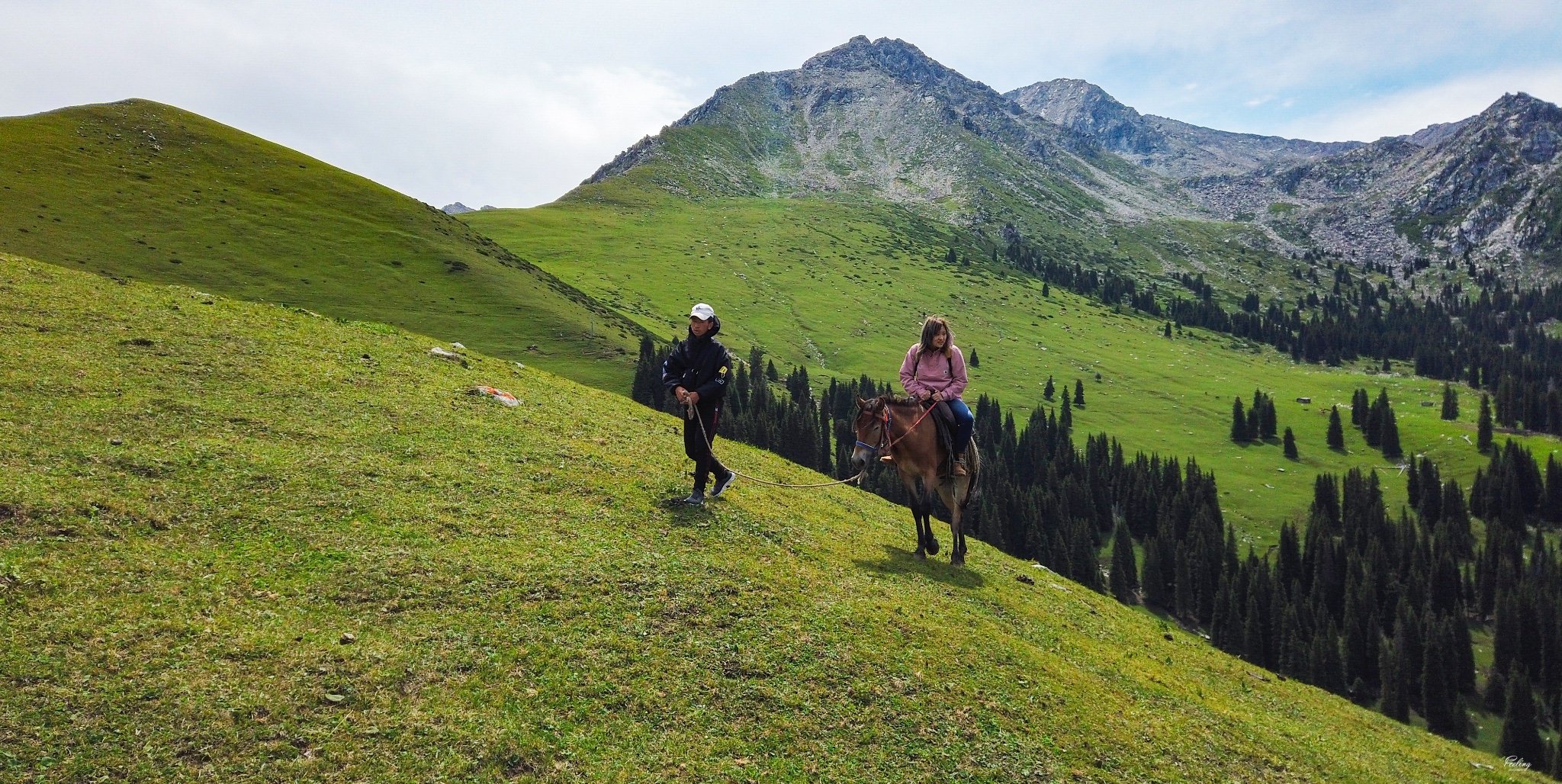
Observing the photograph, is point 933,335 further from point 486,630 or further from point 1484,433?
point 1484,433

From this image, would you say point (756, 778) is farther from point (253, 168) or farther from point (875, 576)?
point (253, 168)

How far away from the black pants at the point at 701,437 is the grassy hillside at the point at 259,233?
72336 mm

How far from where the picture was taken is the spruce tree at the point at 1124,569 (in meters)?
119

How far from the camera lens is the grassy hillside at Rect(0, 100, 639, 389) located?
238 feet

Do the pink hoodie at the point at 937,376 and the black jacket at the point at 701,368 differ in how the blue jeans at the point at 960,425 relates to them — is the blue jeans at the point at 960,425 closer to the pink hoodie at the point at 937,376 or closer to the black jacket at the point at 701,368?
the pink hoodie at the point at 937,376

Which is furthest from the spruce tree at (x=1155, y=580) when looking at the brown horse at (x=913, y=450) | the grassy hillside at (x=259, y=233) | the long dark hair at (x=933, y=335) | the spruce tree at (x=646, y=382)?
the long dark hair at (x=933, y=335)

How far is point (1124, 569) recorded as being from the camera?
12056cm

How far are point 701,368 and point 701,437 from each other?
1612 mm

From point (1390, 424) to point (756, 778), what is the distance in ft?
707

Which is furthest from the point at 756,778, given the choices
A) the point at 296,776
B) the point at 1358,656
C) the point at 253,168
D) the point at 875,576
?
the point at 1358,656

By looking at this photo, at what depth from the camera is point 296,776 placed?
8.05 metres

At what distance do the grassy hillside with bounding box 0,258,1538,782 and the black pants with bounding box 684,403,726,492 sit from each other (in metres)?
0.87

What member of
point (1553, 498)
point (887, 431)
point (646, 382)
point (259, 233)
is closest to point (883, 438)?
point (887, 431)

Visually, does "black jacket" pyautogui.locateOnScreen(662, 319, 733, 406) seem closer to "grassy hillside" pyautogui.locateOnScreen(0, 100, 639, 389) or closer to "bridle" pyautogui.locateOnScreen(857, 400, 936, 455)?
"bridle" pyautogui.locateOnScreen(857, 400, 936, 455)
